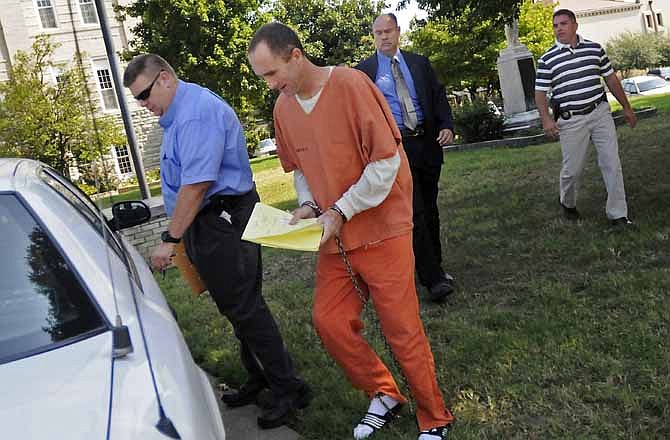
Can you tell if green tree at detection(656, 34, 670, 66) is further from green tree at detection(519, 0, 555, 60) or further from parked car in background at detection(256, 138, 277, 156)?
parked car in background at detection(256, 138, 277, 156)

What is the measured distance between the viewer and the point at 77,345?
87.9 inches

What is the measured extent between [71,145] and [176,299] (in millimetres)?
14247

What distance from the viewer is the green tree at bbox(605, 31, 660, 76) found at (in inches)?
2443

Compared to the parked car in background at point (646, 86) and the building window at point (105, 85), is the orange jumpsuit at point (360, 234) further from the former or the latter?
the parked car in background at point (646, 86)

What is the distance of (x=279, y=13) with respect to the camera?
1016 inches

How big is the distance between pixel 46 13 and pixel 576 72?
29.8 m

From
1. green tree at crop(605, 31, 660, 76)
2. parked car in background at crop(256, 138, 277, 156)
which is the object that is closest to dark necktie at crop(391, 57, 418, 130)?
parked car in background at crop(256, 138, 277, 156)

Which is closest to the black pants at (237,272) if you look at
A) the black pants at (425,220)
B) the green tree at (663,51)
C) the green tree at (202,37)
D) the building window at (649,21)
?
the black pants at (425,220)

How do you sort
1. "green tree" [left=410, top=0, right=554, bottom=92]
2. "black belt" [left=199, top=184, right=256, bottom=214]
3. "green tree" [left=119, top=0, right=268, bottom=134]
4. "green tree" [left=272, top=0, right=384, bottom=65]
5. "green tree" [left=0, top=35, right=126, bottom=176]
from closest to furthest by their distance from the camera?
"black belt" [left=199, top=184, right=256, bottom=214] < "green tree" [left=0, top=35, right=126, bottom=176] < "green tree" [left=119, top=0, right=268, bottom=134] < "green tree" [left=410, top=0, right=554, bottom=92] < "green tree" [left=272, top=0, right=384, bottom=65]

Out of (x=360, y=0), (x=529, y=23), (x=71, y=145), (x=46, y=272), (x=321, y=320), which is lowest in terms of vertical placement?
(x=321, y=320)

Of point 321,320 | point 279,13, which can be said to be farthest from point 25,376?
point 279,13

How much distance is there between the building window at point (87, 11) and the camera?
30.1 meters

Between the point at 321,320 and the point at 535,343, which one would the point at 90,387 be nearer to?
the point at 321,320

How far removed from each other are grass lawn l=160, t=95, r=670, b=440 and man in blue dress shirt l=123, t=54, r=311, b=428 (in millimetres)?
408
